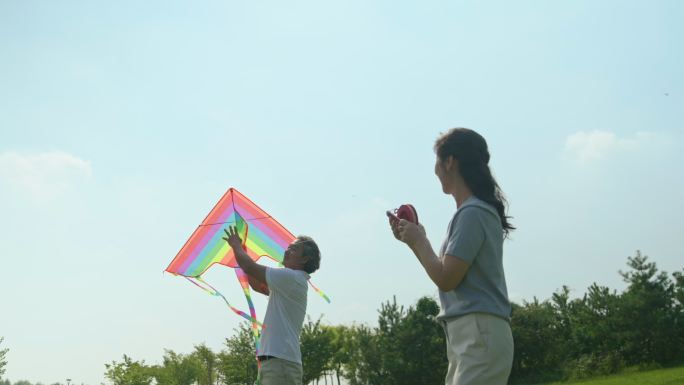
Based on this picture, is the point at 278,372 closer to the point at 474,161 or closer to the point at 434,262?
the point at 434,262

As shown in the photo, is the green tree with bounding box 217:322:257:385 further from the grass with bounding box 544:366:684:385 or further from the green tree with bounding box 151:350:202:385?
the grass with bounding box 544:366:684:385

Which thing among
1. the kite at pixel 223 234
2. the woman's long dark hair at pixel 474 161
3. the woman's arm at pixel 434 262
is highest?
the kite at pixel 223 234

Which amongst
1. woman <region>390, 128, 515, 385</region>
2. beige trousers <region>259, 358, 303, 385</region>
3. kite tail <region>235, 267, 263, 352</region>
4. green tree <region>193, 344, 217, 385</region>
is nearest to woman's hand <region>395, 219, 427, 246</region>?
woman <region>390, 128, 515, 385</region>

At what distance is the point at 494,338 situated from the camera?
2.67 meters

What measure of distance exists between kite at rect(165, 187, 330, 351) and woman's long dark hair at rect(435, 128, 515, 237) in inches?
167

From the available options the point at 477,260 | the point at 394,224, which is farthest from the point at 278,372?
the point at 477,260

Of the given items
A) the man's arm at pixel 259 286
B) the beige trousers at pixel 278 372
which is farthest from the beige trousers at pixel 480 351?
the man's arm at pixel 259 286

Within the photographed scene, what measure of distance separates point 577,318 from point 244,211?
37.6m

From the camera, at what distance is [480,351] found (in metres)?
2.63

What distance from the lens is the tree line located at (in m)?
35.6

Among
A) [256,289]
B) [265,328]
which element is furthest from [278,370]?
[256,289]

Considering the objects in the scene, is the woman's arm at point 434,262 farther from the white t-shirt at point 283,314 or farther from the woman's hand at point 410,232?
the white t-shirt at point 283,314

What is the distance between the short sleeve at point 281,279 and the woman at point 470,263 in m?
2.42

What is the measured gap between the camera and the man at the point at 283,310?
5258 millimetres
